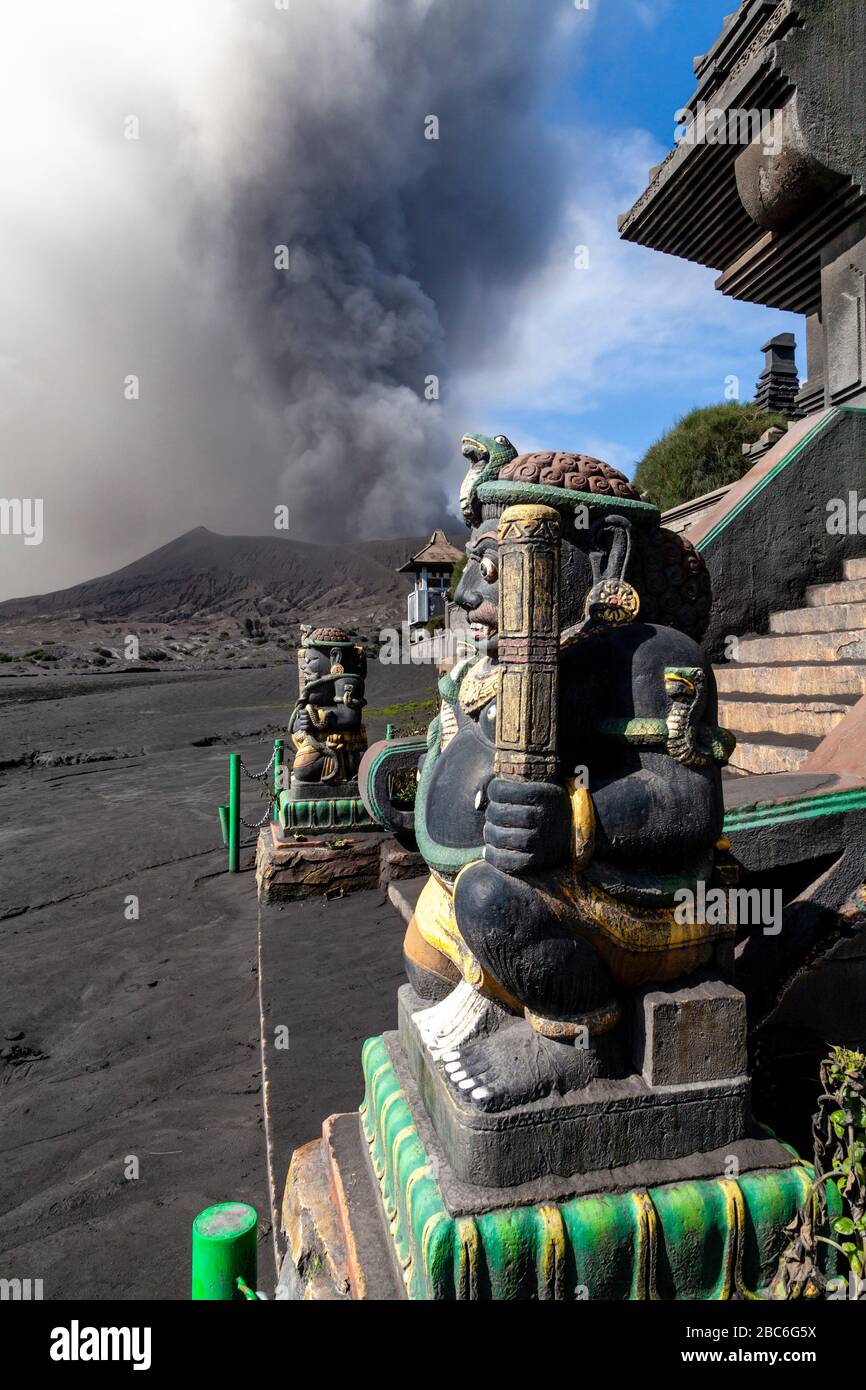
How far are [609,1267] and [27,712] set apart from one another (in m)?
23.9

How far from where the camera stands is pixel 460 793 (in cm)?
173

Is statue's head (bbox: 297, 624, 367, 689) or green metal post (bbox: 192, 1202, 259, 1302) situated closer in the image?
green metal post (bbox: 192, 1202, 259, 1302)

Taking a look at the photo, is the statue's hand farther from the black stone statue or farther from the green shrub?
the green shrub

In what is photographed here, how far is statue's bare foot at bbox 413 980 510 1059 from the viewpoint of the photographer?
5.66 feet

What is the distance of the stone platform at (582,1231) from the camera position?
4.82 ft

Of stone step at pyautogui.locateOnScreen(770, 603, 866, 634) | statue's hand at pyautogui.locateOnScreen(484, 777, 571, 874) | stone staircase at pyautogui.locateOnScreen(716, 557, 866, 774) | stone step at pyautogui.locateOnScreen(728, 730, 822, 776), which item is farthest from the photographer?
stone step at pyautogui.locateOnScreen(770, 603, 866, 634)

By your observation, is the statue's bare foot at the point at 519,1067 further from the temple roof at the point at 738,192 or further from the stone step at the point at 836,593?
the temple roof at the point at 738,192

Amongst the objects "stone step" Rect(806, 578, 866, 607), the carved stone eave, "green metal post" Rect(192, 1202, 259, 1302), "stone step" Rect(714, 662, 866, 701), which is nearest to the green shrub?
the carved stone eave

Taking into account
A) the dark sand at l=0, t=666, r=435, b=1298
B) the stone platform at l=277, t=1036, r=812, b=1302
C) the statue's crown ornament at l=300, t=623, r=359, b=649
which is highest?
the statue's crown ornament at l=300, t=623, r=359, b=649

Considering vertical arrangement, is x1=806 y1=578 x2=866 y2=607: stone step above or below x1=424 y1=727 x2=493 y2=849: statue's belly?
above

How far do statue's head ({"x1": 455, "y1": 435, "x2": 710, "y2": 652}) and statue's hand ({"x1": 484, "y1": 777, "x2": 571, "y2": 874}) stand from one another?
38cm

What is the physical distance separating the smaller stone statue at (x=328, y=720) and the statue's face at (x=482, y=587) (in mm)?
4545

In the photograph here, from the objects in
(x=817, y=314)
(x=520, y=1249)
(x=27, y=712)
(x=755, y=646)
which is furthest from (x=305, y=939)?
(x=27, y=712)

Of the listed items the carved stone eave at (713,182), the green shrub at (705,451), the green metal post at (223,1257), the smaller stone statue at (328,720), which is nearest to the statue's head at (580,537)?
the green metal post at (223,1257)
